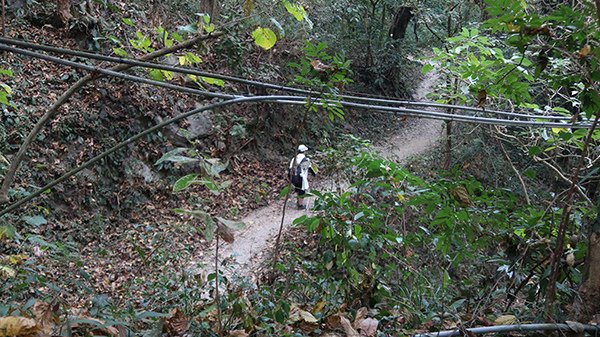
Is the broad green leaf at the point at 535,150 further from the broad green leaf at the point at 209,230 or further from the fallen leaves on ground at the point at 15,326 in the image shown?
the fallen leaves on ground at the point at 15,326

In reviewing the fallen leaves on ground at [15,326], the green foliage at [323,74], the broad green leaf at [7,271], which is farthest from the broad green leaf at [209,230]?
the broad green leaf at [7,271]

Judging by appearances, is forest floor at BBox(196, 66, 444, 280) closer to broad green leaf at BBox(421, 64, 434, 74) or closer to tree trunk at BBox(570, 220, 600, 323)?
broad green leaf at BBox(421, 64, 434, 74)

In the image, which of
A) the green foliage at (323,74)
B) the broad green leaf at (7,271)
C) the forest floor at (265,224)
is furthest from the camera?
the forest floor at (265,224)

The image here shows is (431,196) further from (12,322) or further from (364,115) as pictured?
(364,115)

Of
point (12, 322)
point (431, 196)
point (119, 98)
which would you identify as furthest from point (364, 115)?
point (12, 322)

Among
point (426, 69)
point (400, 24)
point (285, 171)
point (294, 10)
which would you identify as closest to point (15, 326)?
point (294, 10)

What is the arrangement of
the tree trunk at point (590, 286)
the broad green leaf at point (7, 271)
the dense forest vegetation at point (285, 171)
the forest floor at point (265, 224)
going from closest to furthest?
the tree trunk at point (590, 286) < the dense forest vegetation at point (285, 171) < the broad green leaf at point (7, 271) < the forest floor at point (265, 224)

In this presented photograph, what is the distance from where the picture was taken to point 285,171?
12531mm

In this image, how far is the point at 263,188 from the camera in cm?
1133

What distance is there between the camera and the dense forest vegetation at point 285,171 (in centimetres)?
198

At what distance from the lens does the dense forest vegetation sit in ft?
6.49

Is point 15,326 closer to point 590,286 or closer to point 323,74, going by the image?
point 323,74

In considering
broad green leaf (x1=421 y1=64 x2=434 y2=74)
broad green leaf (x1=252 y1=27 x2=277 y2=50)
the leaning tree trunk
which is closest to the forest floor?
broad green leaf (x1=421 y1=64 x2=434 y2=74)

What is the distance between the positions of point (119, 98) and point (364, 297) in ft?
30.4
